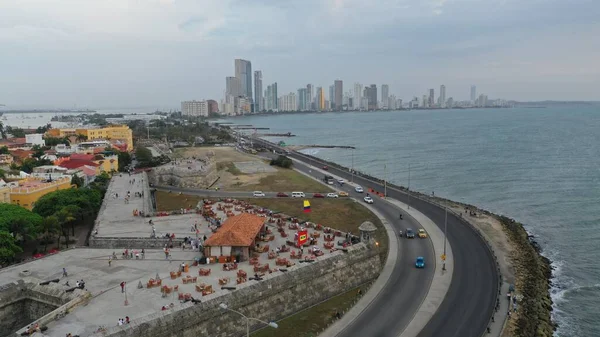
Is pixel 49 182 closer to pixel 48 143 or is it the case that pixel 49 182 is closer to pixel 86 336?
pixel 86 336

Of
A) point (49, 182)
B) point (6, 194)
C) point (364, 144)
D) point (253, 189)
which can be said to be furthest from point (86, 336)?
point (364, 144)

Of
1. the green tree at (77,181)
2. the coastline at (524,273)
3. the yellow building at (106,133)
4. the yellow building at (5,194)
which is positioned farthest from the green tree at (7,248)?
the yellow building at (106,133)

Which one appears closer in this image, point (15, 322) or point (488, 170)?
point (15, 322)

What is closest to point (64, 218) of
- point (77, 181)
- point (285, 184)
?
point (77, 181)

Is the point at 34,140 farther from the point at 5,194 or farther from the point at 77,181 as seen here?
the point at 5,194

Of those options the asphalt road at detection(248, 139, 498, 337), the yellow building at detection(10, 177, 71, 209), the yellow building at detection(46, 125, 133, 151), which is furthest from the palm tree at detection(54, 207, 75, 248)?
the yellow building at detection(46, 125, 133, 151)

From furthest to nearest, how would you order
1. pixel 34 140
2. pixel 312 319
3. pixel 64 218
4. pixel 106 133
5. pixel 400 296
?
pixel 106 133, pixel 34 140, pixel 64 218, pixel 400 296, pixel 312 319

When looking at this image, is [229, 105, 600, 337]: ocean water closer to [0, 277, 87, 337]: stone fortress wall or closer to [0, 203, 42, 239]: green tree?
[0, 277, 87, 337]: stone fortress wall
